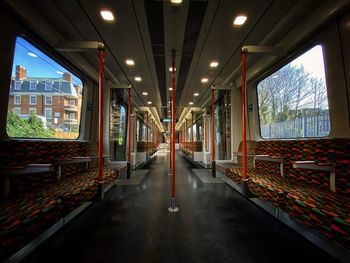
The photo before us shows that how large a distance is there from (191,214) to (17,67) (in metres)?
3.49

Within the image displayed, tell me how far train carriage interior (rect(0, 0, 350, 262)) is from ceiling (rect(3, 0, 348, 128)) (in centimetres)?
2

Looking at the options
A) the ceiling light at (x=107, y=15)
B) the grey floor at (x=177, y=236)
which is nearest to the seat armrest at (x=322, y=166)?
the grey floor at (x=177, y=236)

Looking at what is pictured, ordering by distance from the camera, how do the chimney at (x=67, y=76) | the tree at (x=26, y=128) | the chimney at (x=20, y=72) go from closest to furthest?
the tree at (x=26, y=128) < the chimney at (x=20, y=72) < the chimney at (x=67, y=76)

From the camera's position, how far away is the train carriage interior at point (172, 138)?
1.71 metres

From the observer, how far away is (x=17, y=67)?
7.82 feet

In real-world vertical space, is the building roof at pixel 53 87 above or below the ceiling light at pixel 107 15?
below

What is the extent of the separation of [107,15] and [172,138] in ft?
7.66

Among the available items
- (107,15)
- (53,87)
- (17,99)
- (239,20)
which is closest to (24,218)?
(17,99)

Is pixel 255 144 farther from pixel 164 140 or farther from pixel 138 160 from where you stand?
pixel 164 140

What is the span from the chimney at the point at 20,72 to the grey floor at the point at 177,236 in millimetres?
2339

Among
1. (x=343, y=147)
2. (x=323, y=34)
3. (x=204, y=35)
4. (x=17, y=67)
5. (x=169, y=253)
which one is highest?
(x=204, y=35)

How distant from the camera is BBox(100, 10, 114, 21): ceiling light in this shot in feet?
8.26

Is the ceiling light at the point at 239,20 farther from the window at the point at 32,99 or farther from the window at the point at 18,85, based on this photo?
the window at the point at 32,99

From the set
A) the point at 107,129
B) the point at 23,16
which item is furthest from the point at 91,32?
the point at 107,129
